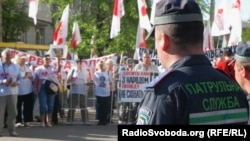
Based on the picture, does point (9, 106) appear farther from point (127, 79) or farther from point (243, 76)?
point (243, 76)

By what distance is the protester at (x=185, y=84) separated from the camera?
2.29m

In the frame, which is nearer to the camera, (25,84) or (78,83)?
(25,84)

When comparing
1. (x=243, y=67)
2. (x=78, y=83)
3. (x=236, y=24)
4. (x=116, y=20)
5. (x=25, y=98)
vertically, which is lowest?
(x=25, y=98)

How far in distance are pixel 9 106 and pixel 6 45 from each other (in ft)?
56.6

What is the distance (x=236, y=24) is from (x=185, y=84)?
13075 millimetres

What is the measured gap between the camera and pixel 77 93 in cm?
1448

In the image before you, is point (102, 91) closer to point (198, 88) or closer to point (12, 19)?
point (198, 88)

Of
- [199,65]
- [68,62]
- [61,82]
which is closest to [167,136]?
[199,65]

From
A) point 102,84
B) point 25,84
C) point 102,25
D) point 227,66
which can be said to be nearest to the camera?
point 227,66

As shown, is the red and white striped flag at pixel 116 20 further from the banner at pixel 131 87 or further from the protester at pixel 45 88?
the protester at pixel 45 88

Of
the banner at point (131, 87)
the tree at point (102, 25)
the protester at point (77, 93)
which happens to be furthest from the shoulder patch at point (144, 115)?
the tree at point (102, 25)

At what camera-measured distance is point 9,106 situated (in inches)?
444

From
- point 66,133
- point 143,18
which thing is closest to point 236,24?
point 143,18

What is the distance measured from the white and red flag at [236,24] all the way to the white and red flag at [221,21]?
1.35 feet
